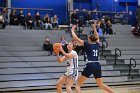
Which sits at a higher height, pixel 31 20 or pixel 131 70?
pixel 31 20

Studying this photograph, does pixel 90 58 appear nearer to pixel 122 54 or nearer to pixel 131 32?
pixel 122 54

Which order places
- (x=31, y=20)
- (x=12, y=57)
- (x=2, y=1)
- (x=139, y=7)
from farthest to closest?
(x=139, y=7) → (x=2, y=1) → (x=31, y=20) → (x=12, y=57)

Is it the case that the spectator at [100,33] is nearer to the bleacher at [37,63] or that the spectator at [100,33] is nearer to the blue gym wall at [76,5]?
the bleacher at [37,63]

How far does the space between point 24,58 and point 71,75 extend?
24.1 ft

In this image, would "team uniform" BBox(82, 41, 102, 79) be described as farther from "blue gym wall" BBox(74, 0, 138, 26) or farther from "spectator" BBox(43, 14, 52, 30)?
"blue gym wall" BBox(74, 0, 138, 26)

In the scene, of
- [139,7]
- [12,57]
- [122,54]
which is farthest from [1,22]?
[139,7]

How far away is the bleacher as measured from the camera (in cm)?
1565

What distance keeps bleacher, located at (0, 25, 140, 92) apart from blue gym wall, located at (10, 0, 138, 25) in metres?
5.49

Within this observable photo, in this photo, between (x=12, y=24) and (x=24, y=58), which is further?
(x=12, y=24)

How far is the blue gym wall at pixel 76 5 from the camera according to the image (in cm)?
2602

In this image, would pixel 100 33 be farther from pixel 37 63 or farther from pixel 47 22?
pixel 37 63

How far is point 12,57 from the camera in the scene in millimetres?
17000

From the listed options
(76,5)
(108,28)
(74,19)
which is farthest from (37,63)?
(76,5)

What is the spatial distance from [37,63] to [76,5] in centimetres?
1172
